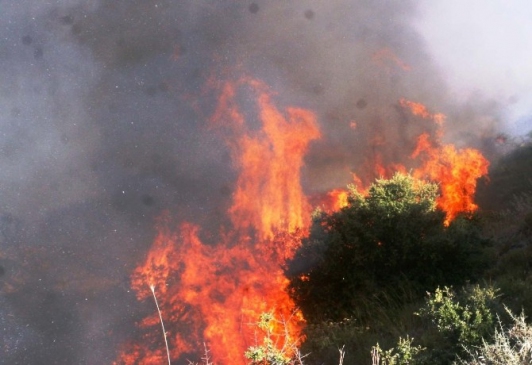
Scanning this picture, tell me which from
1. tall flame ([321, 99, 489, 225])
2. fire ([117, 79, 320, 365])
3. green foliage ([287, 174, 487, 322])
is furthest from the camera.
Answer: tall flame ([321, 99, 489, 225])

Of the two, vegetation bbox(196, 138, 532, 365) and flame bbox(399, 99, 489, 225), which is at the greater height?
flame bbox(399, 99, 489, 225)

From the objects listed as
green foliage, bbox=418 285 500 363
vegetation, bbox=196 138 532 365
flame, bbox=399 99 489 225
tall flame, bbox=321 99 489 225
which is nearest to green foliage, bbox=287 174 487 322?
vegetation, bbox=196 138 532 365

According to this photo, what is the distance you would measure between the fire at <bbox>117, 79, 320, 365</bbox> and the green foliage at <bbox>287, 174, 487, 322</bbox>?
109cm

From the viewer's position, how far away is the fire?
53.0 feet

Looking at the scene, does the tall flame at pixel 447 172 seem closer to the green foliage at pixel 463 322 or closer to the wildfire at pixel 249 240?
the wildfire at pixel 249 240

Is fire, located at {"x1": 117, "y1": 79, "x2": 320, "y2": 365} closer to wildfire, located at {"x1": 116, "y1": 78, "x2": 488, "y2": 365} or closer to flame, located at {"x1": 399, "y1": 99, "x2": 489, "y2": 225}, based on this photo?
wildfire, located at {"x1": 116, "y1": 78, "x2": 488, "y2": 365}

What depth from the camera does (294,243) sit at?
1540 centimetres

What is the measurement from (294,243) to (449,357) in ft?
30.8

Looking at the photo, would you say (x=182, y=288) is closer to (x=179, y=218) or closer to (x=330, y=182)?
(x=179, y=218)

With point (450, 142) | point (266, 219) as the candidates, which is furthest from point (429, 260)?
point (450, 142)

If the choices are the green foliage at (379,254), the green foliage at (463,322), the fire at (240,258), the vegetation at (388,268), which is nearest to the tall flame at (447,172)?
the fire at (240,258)

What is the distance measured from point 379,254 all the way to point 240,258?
8995 millimetres

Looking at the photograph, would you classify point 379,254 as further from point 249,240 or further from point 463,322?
point 249,240

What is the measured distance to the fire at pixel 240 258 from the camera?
53.0ft
